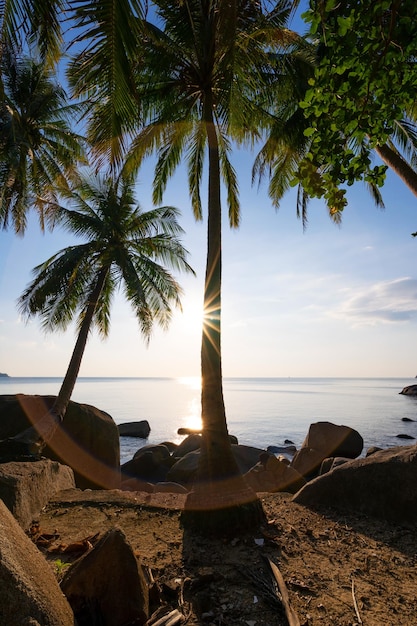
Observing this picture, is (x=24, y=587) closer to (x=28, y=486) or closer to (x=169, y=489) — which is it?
(x=28, y=486)

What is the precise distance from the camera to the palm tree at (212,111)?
6.09 metres

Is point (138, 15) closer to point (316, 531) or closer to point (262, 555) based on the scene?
point (262, 555)

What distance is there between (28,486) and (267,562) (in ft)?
12.6

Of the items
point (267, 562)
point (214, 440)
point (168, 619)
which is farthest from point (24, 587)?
point (214, 440)

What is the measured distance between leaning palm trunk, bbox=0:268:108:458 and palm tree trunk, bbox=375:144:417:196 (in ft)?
34.3

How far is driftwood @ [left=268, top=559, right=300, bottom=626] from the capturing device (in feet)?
11.2

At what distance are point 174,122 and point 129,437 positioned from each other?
23876mm

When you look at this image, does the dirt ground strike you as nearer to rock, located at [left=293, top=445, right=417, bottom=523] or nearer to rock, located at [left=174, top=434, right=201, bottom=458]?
rock, located at [left=293, top=445, right=417, bottom=523]

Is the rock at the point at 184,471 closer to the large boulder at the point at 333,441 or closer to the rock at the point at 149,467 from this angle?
the rock at the point at 149,467

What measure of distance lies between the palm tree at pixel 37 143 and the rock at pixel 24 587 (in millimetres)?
14300

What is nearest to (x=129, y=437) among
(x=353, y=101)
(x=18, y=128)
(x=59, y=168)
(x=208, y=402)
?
(x=59, y=168)

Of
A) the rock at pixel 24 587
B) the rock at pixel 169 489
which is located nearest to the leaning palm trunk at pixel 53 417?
the rock at pixel 169 489

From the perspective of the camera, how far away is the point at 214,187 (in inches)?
291

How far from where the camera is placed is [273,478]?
35.6 ft
